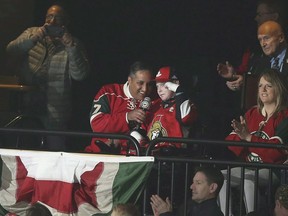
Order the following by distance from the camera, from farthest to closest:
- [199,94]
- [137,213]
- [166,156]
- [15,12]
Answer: [15,12]
[199,94]
[166,156]
[137,213]

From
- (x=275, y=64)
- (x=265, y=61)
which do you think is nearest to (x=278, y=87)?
(x=275, y=64)

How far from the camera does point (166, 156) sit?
9797mm

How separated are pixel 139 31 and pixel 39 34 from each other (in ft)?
5.19

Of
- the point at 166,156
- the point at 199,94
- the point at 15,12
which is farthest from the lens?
the point at 15,12

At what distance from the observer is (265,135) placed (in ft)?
33.7

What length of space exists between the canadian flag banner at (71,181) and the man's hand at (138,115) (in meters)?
1.09

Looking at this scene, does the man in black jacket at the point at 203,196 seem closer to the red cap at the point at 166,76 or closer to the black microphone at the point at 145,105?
the black microphone at the point at 145,105

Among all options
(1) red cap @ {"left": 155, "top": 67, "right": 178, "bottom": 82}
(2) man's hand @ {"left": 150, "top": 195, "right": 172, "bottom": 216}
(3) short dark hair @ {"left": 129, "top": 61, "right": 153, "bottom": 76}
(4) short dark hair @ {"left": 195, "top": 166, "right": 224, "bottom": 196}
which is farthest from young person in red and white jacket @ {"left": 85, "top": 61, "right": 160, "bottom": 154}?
(4) short dark hair @ {"left": 195, "top": 166, "right": 224, "bottom": 196}

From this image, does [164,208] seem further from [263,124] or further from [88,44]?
[88,44]

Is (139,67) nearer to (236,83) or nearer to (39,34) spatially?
(236,83)

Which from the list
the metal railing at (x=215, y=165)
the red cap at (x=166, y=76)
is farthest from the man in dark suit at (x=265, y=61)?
the metal railing at (x=215, y=165)

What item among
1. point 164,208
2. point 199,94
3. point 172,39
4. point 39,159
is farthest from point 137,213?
point 172,39

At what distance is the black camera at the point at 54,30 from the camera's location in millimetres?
11969

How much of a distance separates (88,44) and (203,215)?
13.6 feet
